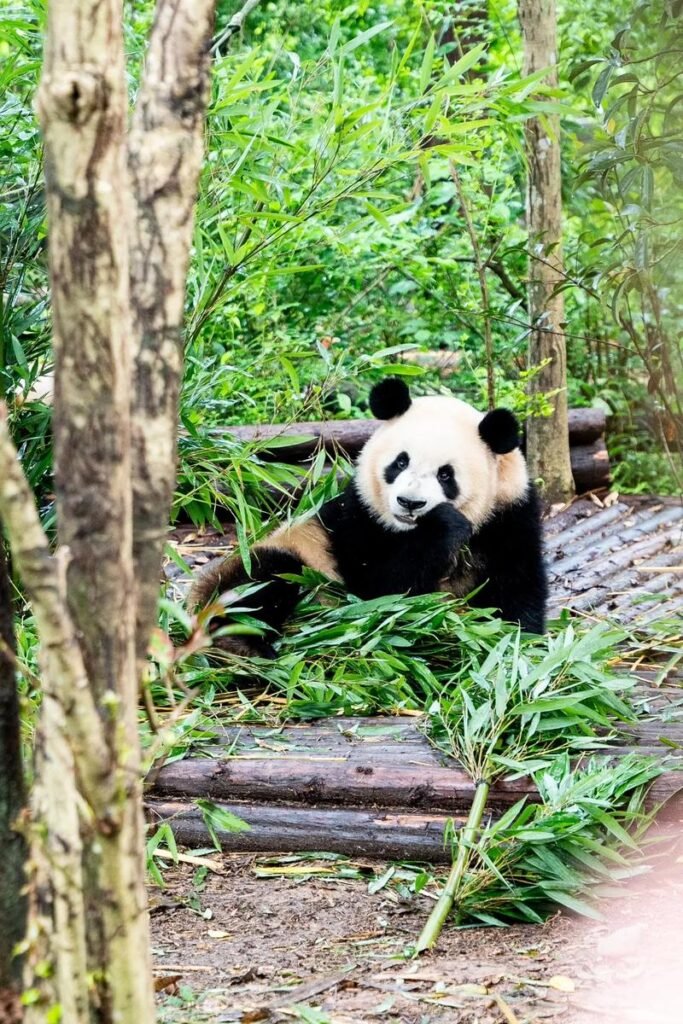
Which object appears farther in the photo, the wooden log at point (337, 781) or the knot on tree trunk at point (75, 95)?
the wooden log at point (337, 781)

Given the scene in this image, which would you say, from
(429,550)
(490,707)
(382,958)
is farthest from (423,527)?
(382,958)

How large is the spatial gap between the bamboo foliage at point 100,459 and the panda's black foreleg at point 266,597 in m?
2.29

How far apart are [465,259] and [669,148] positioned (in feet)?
10.8

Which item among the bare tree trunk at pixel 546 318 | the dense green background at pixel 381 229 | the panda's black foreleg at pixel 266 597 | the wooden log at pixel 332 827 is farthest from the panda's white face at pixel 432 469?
the bare tree trunk at pixel 546 318

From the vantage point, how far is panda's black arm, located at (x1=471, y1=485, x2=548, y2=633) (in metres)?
4.00

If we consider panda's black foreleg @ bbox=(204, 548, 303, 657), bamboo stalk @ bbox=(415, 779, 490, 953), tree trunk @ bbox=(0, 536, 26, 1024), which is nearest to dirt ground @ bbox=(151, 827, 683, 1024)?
bamboo stalk @ bbox=(415, 779, 490, 953)

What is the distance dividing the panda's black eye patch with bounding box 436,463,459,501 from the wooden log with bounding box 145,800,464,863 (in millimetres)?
1438

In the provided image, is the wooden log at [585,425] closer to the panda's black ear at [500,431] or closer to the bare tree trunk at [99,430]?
the panda's black ear at [500,431]

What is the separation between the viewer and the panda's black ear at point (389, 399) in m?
4.17

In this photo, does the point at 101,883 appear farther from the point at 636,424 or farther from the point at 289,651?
the point at 636,424

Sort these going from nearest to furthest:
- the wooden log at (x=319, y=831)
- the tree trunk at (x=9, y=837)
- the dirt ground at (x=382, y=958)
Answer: the tree trunk at (x=9, y=837) < the dirt ground at (x=382, y=958) < the wooden log at (x=319, y=831)

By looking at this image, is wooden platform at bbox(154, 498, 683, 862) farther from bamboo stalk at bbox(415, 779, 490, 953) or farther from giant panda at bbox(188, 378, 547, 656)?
giant panda at bbox(188, 378, 547, 656)

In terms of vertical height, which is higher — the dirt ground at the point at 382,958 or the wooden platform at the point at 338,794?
the wooden platform at the point at 338,794

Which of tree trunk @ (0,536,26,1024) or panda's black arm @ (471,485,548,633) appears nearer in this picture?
tree trunk @ (0,536,26,1024)
